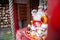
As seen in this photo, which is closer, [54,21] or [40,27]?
[54,21]

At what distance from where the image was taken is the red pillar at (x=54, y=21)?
0.39m

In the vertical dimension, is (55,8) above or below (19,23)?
above

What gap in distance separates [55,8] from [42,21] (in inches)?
7.6

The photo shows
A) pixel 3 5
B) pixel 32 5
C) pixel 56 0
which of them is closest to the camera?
pixel 56 0

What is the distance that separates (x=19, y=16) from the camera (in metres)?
0.95

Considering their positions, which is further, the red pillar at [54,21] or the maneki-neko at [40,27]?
the maneki-neko at [40,27]

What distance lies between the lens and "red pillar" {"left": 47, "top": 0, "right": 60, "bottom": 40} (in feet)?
1.27

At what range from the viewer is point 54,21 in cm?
40

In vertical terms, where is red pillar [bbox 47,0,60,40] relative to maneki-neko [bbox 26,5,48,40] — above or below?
above

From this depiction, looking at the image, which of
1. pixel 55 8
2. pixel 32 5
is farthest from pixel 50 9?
pixel 32 5

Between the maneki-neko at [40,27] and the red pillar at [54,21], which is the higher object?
the red pillar at [54,21]

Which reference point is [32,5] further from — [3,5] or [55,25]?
[3,5]

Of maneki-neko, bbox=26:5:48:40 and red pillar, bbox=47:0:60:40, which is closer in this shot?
red pillar, bbox=47:0:60:40

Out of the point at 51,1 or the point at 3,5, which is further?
the point at 3,5
